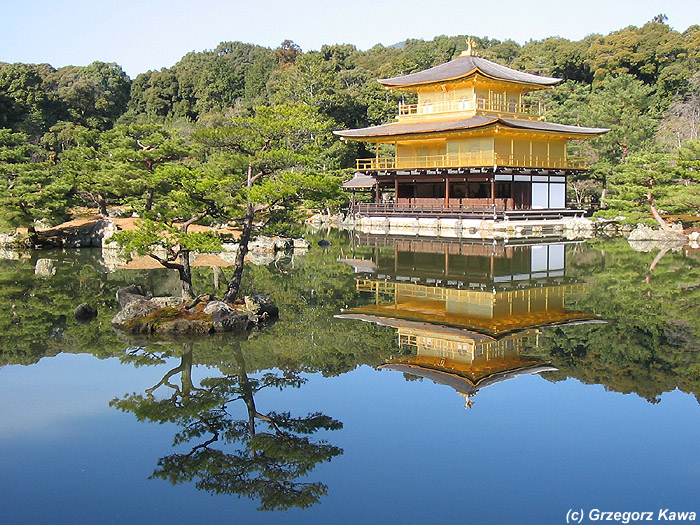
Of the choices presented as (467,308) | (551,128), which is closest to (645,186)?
(551,128)

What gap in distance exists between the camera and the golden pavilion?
31.2m

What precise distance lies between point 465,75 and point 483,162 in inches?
174

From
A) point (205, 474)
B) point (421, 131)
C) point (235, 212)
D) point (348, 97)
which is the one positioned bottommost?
point (205, 474)

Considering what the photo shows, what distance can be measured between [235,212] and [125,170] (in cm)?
1265

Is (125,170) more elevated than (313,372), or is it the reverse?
(125,170)

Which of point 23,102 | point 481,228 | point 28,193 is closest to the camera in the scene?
point 28,193

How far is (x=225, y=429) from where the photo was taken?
680cm

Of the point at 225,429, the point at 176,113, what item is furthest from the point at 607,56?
Result: the point at 225,429

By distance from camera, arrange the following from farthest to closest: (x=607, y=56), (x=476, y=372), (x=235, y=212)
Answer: (x=607, y=56) < (x=235, y=212) < (x=476, y=372)

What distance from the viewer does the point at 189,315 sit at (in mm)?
11141

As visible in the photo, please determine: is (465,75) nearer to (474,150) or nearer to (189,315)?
(474,150)

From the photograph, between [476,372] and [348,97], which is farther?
[348,97]

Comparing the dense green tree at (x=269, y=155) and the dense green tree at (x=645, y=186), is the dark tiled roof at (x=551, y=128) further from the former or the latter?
the dense green tree at (x=269, y=155)

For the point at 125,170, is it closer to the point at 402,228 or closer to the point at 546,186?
the point at 402,228
